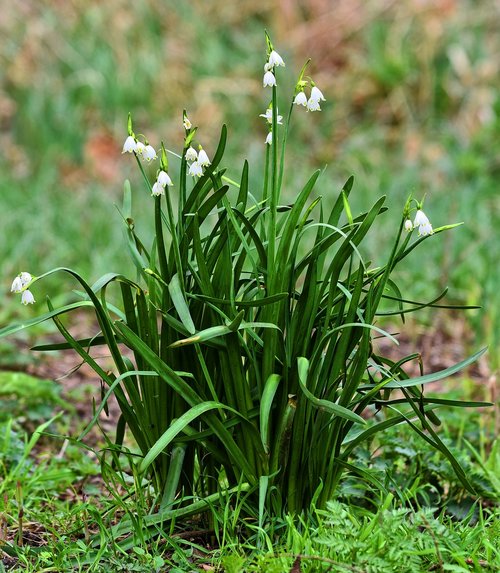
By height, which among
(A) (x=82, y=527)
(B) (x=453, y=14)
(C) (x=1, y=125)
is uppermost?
(B) (x=453, y=14)

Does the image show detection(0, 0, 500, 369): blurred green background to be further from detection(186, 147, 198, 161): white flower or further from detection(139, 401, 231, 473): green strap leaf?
detection(139, 401, 231, 473): green strap leaf

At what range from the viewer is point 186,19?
322 inches

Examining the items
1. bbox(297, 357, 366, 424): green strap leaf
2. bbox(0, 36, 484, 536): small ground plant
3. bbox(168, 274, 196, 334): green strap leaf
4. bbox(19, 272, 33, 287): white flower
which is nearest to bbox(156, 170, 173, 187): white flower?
bbox(0, 36, 484, 536): small ground plant

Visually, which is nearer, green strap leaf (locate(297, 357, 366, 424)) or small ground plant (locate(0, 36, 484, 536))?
green strap leaf (locate(297, 357, 366, 424))

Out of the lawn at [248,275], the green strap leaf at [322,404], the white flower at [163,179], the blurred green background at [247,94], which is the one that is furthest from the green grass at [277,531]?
the blurred green background at [247,94]

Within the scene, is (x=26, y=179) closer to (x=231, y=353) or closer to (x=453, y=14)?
(x=453, y=14)

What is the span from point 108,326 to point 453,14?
650 cm

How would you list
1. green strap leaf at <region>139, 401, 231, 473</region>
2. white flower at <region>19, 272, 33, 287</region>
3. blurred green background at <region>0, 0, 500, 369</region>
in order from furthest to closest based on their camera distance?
blurred green background at <region>0, 0, 500, 369</region>
white flower at <region>19, 272, 33, 287</region>
green strap leaf at <region>139, 401, 231, 473</region>

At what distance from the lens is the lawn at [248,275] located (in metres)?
2.11

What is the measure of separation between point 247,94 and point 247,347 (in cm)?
570

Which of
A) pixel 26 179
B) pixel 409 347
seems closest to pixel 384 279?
pixel 409 347

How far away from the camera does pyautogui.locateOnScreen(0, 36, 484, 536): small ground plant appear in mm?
2059

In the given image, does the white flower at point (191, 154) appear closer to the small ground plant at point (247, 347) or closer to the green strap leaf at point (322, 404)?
the small ground plant at point (247, 347)

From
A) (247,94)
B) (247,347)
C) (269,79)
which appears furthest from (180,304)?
(247,94)
